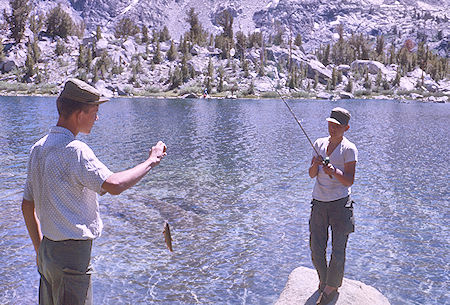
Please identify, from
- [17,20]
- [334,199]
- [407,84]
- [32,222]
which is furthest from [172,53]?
[32,222]

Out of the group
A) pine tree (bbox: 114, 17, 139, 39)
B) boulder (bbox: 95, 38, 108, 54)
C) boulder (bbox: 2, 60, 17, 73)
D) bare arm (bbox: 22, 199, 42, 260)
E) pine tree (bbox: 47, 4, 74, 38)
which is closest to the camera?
bare arm (bbox: 22, 199, 42, 260)

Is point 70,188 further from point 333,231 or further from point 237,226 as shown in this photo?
point 237,226

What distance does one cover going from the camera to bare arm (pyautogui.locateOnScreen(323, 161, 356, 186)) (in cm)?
407

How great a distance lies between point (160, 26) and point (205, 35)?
95.3 meters

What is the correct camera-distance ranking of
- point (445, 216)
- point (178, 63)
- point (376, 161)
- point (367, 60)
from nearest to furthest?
point (445, 216), point (376, 161), point (178, 63), point (367, 60)

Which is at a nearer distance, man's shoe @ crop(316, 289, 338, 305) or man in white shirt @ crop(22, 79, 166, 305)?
man in white shirt @ crop(22, 79, 166, 305)

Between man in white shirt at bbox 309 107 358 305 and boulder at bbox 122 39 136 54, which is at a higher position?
boulder at bbox 122 39 136 54

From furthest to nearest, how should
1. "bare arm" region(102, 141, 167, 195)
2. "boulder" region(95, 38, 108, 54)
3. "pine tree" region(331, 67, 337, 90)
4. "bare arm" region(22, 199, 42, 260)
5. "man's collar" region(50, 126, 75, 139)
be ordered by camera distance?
"pine tree" region(331, 67, 337, 90), "boulder" region(95, 38, 108, 54), "bare arm" region(22, 199, 42, 260), "man's collar" region(50, 126, 75, 139), "bare arm" region(102, 141, 167, 195)

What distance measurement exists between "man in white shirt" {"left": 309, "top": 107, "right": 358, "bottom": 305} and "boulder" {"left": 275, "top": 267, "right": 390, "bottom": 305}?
17cm

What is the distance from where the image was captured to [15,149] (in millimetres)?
15750

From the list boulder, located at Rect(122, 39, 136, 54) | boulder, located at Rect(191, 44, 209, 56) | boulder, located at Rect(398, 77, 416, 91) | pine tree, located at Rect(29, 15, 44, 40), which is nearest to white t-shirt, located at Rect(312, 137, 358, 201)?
boulder, located at Rect(398, 77, 416, 91)

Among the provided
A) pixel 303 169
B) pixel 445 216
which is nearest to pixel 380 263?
pixel 445 216

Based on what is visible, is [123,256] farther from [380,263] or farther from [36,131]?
[36,131]

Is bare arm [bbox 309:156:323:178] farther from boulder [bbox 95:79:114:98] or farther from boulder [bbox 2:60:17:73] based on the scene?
boulder [bbox 2:60:17:73]
